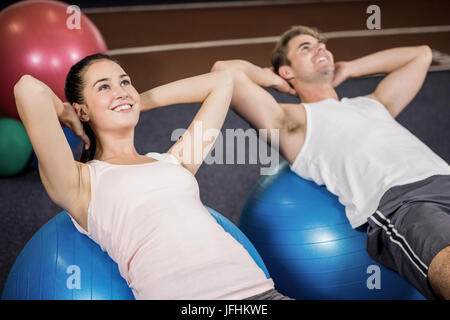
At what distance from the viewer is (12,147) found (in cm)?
349

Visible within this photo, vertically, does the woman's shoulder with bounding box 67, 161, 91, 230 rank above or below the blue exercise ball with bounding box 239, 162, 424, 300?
above

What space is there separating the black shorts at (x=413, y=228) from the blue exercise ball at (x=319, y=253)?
81 millimetres

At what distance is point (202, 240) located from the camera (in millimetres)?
1601

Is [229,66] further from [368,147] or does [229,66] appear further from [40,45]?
[40,45]

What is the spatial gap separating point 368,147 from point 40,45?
2150 millimetres

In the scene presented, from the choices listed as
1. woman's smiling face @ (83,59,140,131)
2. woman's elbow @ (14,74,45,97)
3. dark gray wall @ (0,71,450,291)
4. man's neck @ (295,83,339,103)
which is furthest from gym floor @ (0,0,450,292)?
woman's elbow @ (14,74,45,97)

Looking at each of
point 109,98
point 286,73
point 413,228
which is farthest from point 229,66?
point 413,228

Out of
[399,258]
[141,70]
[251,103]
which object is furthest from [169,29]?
[399,258]

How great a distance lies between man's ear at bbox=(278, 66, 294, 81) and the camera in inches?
103

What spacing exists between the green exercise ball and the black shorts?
236 cm

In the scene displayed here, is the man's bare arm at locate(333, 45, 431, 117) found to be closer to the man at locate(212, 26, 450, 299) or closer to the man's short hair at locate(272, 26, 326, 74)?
the man at locate(212, 26, 450, 299)

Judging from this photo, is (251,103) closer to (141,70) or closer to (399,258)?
(399,258)

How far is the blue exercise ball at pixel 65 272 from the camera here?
164 cm

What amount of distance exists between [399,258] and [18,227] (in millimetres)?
2033
